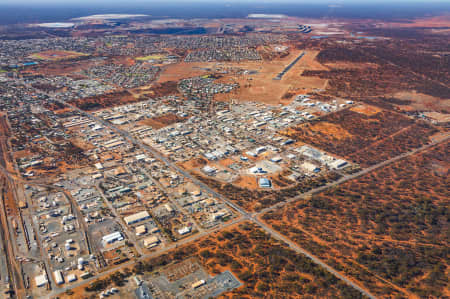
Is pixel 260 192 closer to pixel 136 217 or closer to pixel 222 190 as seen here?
pixel 222 190

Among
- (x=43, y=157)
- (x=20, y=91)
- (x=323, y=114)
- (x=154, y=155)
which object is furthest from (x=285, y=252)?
(x=20, y=91)

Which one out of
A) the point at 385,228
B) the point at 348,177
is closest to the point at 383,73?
the point at 348,177

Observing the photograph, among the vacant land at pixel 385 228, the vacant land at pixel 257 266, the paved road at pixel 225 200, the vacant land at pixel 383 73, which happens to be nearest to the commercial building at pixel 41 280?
the vacant land at pixel 257 266

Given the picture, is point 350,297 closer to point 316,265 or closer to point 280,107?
point 316,265

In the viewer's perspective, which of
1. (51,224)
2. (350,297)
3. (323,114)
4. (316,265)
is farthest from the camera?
(323,114)

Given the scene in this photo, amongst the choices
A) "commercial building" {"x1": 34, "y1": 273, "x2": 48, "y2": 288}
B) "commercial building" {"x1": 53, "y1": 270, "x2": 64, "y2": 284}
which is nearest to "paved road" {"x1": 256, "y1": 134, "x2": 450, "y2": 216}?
"commercial building" {"x1": 53, "y1": 270, "x2": 64, "y2": 284}

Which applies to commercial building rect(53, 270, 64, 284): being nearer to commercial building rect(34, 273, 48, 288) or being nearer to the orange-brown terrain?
commercial building rect(34, 273, 48, 288)
